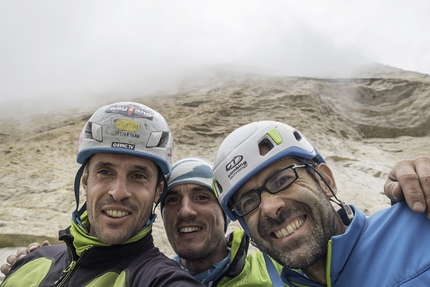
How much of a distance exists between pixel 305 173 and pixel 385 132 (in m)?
19.4

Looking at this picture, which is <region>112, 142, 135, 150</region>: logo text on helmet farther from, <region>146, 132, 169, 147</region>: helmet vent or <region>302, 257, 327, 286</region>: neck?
<region>302, 257, 327, 286</region>: neck

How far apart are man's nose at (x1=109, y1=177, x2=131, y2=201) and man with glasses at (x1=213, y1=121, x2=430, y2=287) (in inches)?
32.8

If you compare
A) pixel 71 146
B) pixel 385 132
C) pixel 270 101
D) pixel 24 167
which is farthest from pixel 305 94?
pixel 24 167

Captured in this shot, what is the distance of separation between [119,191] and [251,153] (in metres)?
1.20

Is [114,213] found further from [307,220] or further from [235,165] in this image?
[307,220]

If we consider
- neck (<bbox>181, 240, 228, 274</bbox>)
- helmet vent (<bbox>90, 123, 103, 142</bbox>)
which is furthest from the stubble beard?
helmet vent (<bbox>90, 123, 103, 142</bbox>)

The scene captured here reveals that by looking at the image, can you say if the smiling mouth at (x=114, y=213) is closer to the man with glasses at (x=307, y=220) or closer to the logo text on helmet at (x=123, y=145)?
the logo text on helmet at (x=123, y=145)

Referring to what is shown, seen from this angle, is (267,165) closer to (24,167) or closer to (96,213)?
(96,213)

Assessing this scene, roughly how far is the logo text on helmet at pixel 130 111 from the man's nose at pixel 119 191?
76cm

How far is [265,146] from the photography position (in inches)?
108

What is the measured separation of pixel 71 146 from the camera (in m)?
14.1

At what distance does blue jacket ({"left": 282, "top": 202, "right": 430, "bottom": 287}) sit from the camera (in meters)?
1.76

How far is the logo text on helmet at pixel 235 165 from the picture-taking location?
2.61 m

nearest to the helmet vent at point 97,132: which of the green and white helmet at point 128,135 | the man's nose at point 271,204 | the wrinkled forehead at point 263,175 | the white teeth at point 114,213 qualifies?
the green and white helmet at point 128,135
